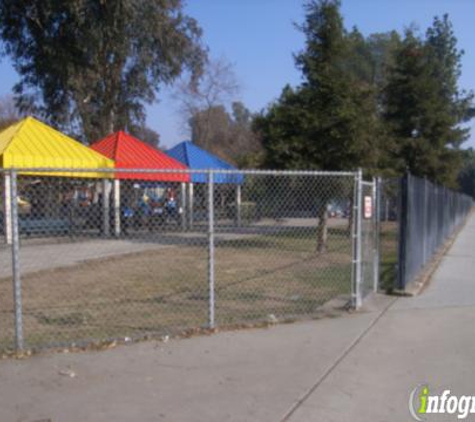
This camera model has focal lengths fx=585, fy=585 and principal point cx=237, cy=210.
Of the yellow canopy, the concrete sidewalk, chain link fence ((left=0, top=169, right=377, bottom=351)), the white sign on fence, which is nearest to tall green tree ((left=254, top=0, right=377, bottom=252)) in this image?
chain link fence ((left=0, top=169, right=377, bottom=351))

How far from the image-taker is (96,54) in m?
28.5

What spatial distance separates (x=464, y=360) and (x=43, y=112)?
3144 centimetres

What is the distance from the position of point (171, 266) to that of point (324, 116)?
5.67 metres

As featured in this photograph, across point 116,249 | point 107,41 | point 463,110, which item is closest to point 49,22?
point 107,41

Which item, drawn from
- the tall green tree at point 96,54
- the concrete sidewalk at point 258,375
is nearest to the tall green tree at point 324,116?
the concrete sidewalk at point 258,375

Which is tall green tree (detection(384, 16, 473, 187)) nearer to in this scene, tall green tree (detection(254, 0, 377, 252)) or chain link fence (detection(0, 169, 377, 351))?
chain link fence (detection(0, 169, 377, 351))

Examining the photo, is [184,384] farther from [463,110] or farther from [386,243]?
[463,110]

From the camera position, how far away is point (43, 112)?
109 feet

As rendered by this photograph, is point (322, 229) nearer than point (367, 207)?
No

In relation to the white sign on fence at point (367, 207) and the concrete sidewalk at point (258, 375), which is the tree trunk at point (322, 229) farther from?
the concrete sidewalk at point (258, 375)

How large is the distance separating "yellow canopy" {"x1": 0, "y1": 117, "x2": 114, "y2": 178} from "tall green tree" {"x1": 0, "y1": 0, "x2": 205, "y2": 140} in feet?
30.1

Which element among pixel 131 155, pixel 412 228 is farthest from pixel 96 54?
pixel 412 228

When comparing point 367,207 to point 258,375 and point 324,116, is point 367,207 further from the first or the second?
point 324,116

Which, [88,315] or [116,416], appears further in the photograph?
[88,315]
